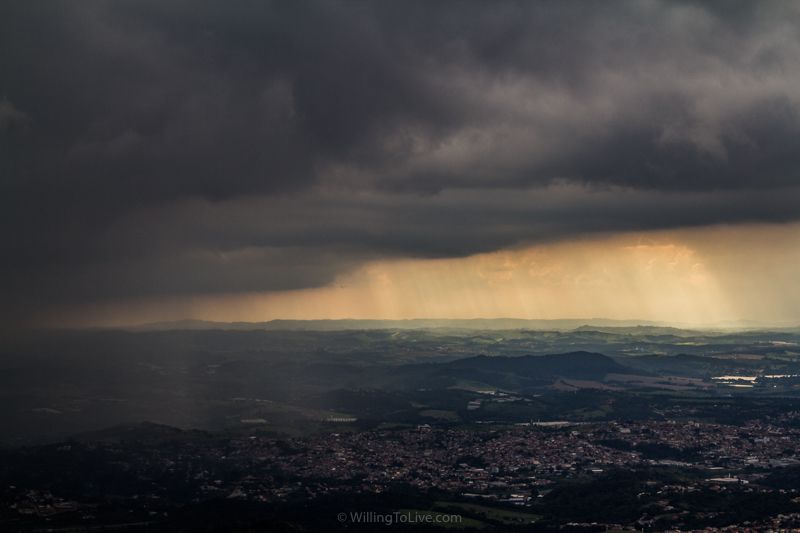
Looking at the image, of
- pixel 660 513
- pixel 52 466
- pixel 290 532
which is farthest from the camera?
pixel 52 466

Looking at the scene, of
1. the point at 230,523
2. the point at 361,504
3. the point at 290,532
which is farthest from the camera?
the point at 361,504

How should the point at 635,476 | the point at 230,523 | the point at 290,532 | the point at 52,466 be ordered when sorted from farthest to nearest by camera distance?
the point at 52,466
the point at 635,476
the point at 230,523
the point at 290,532

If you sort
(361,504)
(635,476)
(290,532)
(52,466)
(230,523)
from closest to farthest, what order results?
(290,532) < (230,523) < (361,504) < (635,476) < (52,466)

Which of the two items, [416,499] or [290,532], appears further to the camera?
[416,499]

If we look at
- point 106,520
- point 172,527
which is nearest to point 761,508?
point 172,527

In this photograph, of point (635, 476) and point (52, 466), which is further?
point (52, 466)

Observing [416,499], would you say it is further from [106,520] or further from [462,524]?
[106,520]

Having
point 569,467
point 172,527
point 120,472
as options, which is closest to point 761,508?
point 569,467

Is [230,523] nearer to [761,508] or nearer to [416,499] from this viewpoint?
[416,499]
